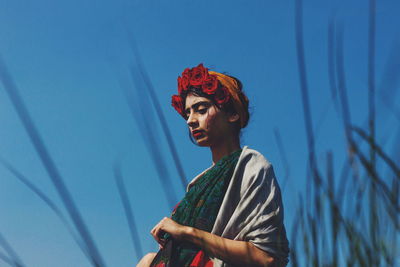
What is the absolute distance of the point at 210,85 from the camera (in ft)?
10.0

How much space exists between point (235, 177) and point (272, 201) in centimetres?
26

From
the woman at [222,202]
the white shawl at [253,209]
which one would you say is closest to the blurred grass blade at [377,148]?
the woman at [222,202]

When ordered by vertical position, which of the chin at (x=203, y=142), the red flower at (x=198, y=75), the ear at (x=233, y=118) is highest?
the red flower at (x=198, y=75)

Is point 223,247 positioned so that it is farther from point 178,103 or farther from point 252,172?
point 178,103

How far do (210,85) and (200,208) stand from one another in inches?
34.4

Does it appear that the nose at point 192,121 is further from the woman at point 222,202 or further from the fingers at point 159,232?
the fingers at point 159,232

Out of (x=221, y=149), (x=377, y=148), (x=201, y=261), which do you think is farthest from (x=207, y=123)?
(x=377, y=148)

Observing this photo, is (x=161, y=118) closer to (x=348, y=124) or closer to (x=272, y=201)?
(x=348, y=124)

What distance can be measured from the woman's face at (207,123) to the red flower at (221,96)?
0.16 ft

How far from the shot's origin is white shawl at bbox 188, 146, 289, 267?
2465 mm

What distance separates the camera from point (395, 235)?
90cm

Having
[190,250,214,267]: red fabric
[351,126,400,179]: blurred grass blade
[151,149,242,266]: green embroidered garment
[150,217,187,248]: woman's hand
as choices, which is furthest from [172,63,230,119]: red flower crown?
[351,126,400,179]: blurred grass blade

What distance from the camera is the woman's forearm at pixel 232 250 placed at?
91.7 inches

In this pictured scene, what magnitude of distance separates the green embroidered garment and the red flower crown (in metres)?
0.43
